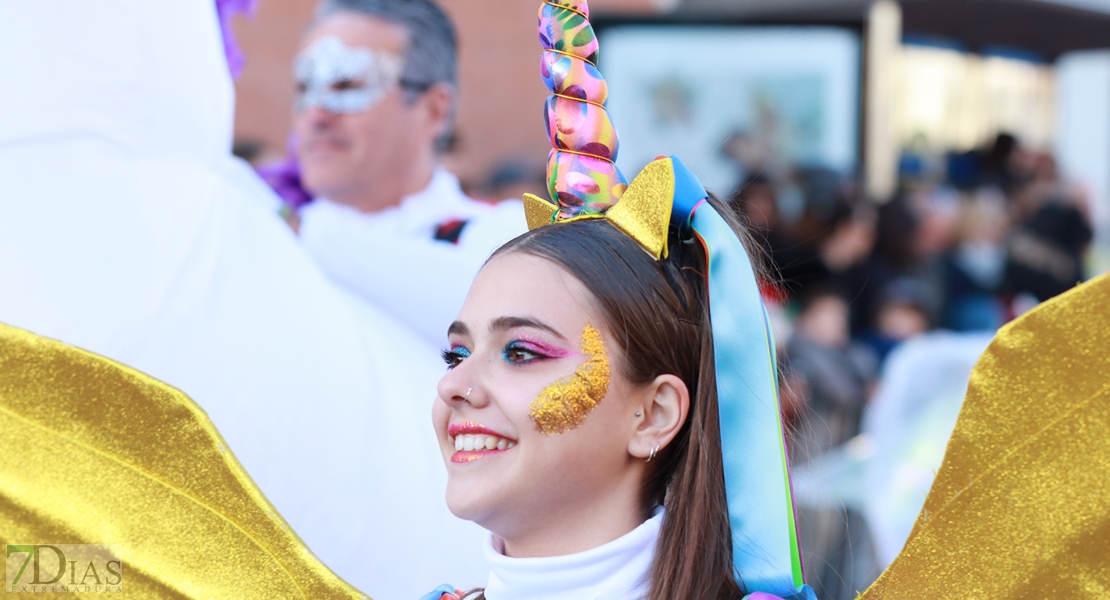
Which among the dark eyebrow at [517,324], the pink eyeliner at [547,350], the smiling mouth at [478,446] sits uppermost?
the dark eyebrow at [517,324]

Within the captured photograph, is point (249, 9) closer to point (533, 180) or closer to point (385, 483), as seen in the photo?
point (385, 483)

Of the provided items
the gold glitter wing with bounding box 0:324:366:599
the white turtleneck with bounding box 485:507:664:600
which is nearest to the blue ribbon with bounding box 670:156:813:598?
the white turtleneck with bounding box 485:507:664:600

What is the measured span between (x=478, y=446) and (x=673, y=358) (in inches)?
9.4

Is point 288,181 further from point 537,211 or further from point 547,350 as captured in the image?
point 547,350

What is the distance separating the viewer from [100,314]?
1523 mm

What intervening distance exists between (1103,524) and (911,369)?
267cm

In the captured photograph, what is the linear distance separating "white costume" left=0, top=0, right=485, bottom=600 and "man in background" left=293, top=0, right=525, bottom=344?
1.01 feet

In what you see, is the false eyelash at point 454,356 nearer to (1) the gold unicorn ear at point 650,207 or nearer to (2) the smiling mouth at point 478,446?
(2) the smiling mouth at point 478,446

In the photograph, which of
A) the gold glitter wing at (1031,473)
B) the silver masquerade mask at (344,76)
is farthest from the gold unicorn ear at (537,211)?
the silver masquerade mask at (344,76)

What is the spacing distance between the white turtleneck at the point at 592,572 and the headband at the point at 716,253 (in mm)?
104

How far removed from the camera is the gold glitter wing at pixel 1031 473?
1.14 metres

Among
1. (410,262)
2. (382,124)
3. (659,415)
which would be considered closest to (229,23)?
(382,124)

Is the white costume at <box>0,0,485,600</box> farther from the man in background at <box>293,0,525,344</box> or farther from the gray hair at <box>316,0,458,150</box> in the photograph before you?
the gray hair at <box>316,0,458,150</box>

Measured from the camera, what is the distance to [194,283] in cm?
159
